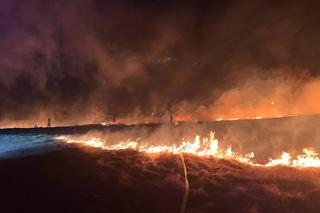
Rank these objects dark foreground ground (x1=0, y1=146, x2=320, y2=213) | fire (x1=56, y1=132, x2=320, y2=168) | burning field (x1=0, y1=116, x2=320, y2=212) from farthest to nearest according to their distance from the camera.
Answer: fire (x1=56, y1=132, x2=320, y2=168), burning field (x1=0, y1=116, x2=320, y2=212), dark foreground ground (x1=0, y1=146, x2=320, y2=213)

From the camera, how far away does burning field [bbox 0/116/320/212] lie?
1116 centimetres

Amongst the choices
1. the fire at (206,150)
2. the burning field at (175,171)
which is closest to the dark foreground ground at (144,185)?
the burning field at (175,171)

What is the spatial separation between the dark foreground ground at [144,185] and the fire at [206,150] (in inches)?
20.8

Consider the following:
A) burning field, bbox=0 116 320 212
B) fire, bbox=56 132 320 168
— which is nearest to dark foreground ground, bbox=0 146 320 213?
burning field, bbox=0 116 320 212

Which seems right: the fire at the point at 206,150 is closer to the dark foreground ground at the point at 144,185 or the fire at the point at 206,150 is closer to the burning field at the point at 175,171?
the burning field at the point at 175,171

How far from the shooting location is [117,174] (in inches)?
529

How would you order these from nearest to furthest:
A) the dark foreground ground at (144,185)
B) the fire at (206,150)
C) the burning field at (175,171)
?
1. the dark foreground ground at (144,185)
2. the burning field at (175,171)
3. the fire at (206,150)

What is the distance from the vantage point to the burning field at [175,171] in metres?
11.2

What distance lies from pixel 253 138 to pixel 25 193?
9.54m

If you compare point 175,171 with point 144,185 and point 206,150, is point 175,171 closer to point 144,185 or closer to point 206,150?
point 144,185

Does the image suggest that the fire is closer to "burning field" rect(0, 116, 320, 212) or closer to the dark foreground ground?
"burning field" rect(0, 116, 320, 212)

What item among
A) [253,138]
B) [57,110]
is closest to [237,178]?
[253,138]

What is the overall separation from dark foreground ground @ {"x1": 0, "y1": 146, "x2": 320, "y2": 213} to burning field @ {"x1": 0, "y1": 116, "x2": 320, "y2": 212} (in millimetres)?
32

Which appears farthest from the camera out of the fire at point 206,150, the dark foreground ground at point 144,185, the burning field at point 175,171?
the fire at point 206,150
